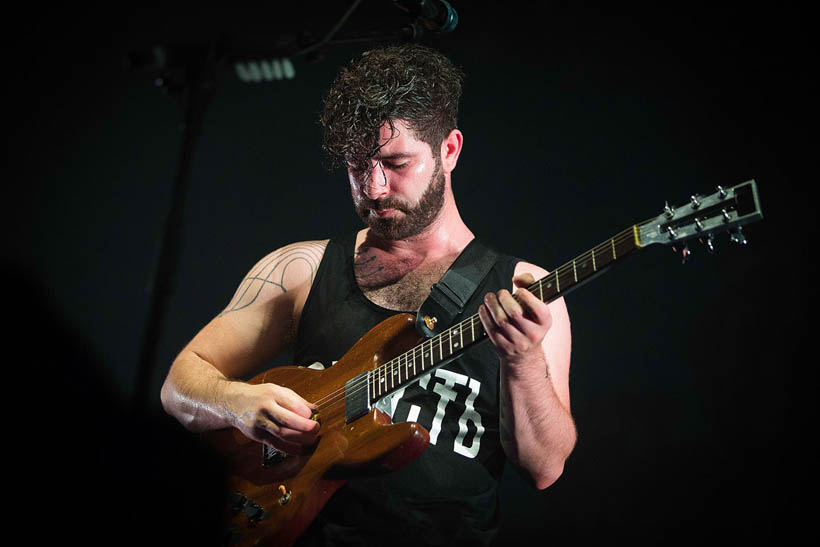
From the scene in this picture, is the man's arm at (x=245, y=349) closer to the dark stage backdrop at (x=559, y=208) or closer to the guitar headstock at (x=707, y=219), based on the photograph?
the dark stage backdrop at (x=559, y=208)

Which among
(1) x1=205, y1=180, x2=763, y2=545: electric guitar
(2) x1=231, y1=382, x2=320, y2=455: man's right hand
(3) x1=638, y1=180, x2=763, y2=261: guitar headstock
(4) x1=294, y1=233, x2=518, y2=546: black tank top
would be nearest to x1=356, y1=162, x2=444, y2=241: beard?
(4) x1=294, y1=233, x2=518, y2=546: black tank top

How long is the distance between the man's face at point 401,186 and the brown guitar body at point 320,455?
1.68ft

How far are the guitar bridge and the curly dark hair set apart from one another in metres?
0.88

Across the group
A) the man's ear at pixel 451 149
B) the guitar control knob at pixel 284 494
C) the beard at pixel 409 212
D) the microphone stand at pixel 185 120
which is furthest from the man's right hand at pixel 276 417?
the man's ear at pixel 451 149

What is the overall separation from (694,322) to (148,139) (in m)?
2.73

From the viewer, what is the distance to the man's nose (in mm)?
2598

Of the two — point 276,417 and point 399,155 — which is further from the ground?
point 399,155

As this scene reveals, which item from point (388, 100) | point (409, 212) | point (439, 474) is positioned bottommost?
point (439, 474)

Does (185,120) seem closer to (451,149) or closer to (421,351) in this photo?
(421,351)

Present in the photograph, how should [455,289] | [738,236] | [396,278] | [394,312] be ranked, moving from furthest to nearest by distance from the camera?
1. [396,278]
2. [394,312]
3. [455,289]
4. [738,236]

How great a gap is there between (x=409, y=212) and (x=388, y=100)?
0.48m

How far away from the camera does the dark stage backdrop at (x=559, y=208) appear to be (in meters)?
2.39

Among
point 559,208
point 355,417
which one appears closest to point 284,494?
point 355,417

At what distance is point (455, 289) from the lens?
2330mm
